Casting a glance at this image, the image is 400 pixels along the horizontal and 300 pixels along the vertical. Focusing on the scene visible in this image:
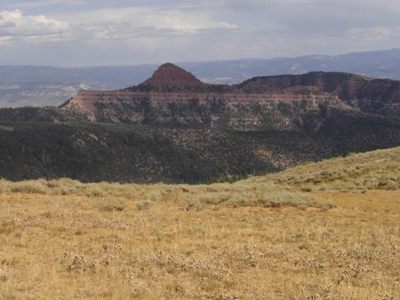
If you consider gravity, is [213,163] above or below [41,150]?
below

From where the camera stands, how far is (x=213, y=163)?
94750 mm

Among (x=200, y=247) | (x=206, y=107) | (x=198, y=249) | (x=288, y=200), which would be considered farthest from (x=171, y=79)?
(x=198, y=249)

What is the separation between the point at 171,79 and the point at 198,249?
178 m

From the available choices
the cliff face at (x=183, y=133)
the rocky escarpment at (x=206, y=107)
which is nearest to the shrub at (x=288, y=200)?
the cliff face at (x=183, y=133)

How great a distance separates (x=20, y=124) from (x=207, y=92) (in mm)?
98668

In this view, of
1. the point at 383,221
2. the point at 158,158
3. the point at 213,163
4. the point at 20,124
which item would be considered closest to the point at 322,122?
the point at 213,163

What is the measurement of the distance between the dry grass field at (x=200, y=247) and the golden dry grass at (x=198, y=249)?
38 millimetres

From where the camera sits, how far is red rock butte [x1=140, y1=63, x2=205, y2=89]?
18288cm

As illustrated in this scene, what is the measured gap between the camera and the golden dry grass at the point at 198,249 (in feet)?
33.4

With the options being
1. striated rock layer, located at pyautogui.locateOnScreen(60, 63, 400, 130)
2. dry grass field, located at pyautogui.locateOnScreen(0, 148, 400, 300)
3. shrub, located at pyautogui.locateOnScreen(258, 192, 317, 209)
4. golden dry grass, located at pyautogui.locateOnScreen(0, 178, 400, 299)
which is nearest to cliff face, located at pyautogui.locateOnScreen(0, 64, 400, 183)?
striated rock layer, located at pyautogui.locateOnScreen(60, 63, 400, 130)

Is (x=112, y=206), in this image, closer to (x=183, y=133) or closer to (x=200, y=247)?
(x=200, y=247)

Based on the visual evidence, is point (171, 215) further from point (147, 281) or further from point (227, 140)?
point (227, 140)

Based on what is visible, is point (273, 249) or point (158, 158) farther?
point (158, 158)

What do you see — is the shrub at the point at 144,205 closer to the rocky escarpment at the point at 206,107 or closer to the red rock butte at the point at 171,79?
the rocky escarpment at the point at 206,107
